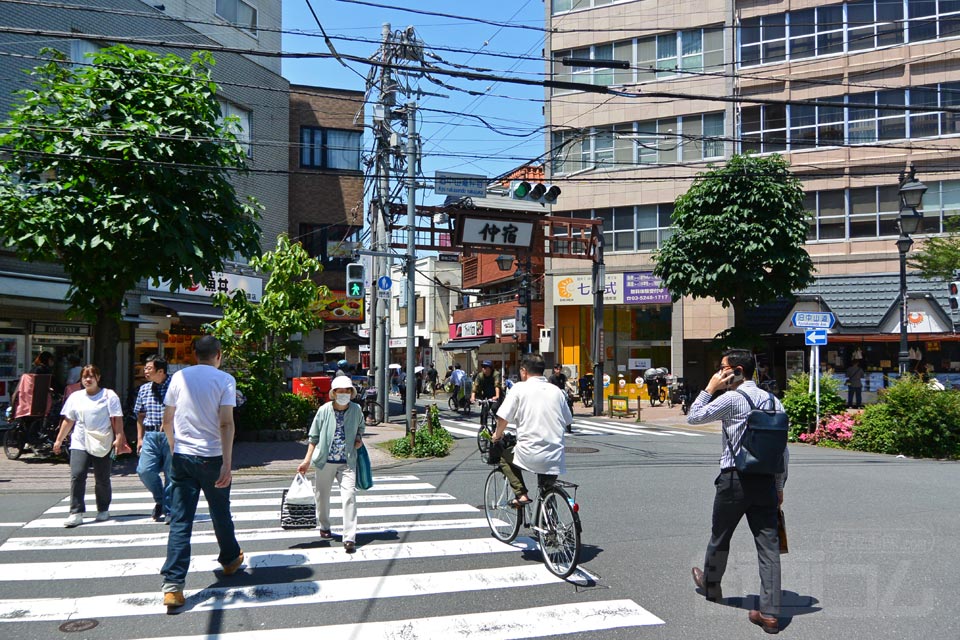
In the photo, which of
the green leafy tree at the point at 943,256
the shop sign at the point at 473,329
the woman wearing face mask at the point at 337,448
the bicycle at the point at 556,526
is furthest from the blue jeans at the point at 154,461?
the shop sign at the point at 473,329

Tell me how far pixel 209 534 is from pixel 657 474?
736 centimetres

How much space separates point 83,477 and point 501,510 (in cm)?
491

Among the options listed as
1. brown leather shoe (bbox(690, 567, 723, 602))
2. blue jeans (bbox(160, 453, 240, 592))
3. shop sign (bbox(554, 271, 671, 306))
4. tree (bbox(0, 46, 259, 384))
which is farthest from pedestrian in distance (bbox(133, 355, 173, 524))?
shop sign (bbox(554, 271, 671, 306))

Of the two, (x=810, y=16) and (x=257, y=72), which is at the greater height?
(x=810, y=16)

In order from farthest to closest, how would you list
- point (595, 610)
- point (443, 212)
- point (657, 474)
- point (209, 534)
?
point (443, 212)
point (657, 474)
point (209, 534)
point (595, 610)

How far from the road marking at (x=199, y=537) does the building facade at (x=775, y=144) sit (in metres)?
20.6

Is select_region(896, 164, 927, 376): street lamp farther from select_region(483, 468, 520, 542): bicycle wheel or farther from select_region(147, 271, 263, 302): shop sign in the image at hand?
select_region(147, 271, 263, 302): shop sign

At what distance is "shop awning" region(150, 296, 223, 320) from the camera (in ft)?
67.0

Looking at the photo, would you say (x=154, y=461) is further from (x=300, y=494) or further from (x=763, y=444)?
(x=763, y=444)

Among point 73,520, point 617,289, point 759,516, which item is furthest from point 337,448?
point 617,289

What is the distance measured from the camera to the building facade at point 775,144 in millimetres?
27484

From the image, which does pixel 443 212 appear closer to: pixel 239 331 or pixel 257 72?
pixel 239 331

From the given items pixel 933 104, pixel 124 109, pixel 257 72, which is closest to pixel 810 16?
pixel 933 104

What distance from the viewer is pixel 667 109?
32.1 metres
